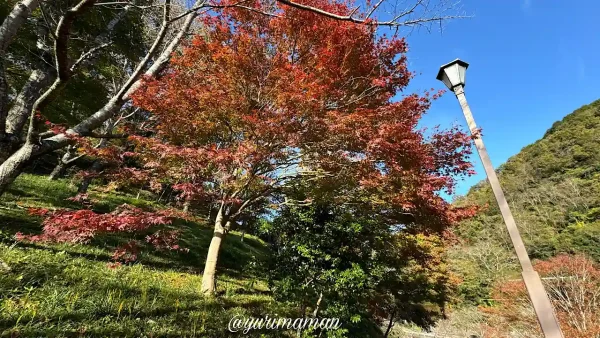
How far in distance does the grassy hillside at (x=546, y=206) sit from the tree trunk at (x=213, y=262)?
24.8m

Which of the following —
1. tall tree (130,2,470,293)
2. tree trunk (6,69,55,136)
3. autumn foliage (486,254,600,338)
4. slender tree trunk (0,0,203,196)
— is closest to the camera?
slender tree trunk (0,0,203,196)

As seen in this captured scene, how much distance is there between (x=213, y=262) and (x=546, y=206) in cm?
4628

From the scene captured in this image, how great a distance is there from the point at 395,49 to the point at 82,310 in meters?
7.99

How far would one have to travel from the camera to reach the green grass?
10.7ft

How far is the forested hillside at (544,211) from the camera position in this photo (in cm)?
2639

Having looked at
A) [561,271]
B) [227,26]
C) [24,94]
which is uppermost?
[227,26]

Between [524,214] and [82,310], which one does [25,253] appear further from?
[524,214]

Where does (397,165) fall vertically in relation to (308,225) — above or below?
above

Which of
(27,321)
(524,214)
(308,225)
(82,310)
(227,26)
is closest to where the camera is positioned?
(27,321)

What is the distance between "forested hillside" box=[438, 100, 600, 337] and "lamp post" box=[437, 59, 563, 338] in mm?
13533

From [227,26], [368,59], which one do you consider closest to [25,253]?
[227,26]

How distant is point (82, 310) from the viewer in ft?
11.7

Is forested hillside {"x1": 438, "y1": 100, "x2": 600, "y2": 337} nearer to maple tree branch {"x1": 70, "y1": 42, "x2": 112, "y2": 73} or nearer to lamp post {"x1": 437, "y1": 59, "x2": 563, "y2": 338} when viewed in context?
lamp post {"x1": 437, "y1": 59, "x2": 563, "y2": 338}

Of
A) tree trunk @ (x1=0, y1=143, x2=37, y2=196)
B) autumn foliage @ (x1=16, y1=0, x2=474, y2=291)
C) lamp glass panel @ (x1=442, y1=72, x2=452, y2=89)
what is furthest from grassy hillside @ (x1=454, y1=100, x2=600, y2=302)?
tree trunk @ (x1=0, y1=143, x2=37, y2=196)
